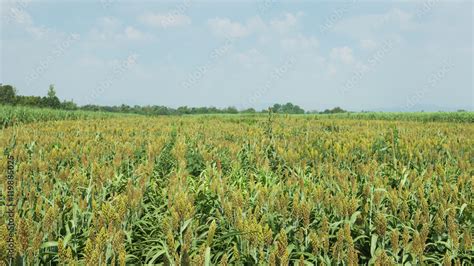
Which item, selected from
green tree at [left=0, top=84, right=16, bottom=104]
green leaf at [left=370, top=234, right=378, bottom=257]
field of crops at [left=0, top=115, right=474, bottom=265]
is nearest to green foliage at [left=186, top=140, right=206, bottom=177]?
field of crops at [left=0, top=115, right=474, bottom=265]

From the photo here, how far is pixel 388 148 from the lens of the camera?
712 centimetres

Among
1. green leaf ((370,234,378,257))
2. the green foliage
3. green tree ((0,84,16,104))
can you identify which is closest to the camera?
green leaf ((370,234,378,257))

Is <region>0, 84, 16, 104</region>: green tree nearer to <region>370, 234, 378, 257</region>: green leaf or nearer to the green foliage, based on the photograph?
the green foliage

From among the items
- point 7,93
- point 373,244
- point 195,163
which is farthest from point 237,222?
point 7,93

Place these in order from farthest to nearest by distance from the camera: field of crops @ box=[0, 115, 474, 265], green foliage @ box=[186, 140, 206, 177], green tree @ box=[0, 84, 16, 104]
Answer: green tree @ box=[0, 84, 16, 104] → green foliage @ box=[186, 140, 206, 177] → field of crops @ box=[0, 115, 474, 265]

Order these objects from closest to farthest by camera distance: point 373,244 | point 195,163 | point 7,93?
point 373,244 → point 195,163 → point 7,93

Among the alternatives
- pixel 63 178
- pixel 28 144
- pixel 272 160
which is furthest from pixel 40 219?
pixel 28 144

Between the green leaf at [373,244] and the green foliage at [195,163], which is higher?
the green foliage at [195,163]

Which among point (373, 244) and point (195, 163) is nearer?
point (373, 244)

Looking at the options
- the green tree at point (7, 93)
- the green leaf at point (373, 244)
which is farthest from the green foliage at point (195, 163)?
A: the green tree at point (7, 93)

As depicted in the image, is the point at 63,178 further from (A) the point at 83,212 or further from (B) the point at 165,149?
(B) the point at 165,149

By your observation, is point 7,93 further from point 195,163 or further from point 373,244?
point 373,244

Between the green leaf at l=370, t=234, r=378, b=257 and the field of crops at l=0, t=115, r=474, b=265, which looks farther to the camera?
the green leaf at l=370, t=234, r=378, b=257

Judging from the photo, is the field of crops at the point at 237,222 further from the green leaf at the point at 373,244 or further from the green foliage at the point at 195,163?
the green foliage at the point at 195,163
